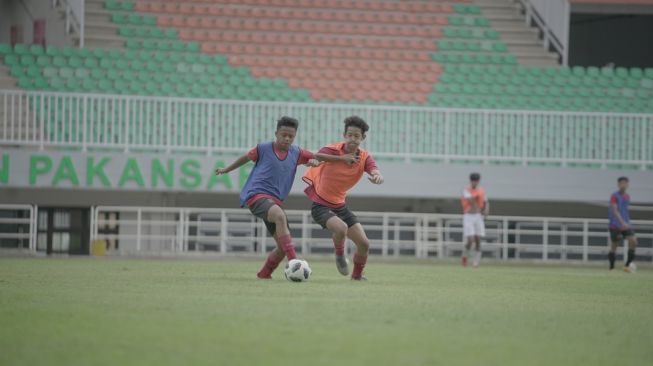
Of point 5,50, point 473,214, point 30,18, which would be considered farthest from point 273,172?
point 30,18

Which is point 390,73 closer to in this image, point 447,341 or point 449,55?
point 449,55

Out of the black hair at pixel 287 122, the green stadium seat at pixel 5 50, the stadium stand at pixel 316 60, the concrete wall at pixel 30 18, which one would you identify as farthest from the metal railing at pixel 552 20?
the black hair at pixel 287 122

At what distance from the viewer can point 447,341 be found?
263 inches

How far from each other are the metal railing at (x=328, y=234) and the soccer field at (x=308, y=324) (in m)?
12.3

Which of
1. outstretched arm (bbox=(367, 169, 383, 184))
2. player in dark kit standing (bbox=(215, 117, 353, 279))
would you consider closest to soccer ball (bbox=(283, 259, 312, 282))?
player in dark kit standing (bbox=(215, 117, 353, 279))

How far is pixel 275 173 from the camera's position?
12.3 m

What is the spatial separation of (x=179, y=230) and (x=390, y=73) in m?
7.29

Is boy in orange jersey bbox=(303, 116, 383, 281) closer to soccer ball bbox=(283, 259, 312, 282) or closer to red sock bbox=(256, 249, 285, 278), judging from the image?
red sock bbox=(256, 249, 285, 278)

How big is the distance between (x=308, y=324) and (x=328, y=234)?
752 inches

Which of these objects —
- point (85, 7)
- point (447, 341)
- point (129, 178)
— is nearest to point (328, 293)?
point (447, 341)

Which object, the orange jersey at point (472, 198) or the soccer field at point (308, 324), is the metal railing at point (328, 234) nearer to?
the orange jersey at point (472, 198)

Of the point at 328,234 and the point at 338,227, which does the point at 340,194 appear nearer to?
the point at 338,227

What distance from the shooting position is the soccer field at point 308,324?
591 cm

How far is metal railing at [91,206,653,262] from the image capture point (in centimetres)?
2450
